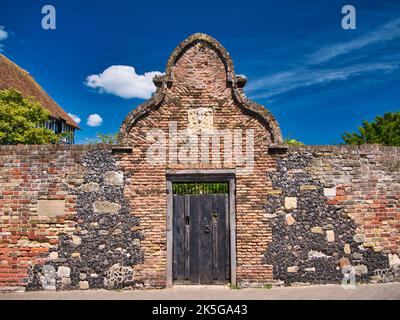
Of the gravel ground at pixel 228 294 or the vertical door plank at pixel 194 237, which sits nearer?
the gravel ground at pixel 228 294

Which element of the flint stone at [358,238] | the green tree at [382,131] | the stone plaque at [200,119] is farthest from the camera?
the green tree at [382,131]

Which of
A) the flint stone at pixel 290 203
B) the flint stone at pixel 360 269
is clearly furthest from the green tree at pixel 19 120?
the flint stone at pixel 360 269

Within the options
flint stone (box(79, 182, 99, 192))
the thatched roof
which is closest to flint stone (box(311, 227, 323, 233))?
flint stone (box(79, 182, 99, 192))

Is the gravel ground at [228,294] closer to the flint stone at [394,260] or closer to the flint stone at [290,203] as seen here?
the flint stone at [394,260]

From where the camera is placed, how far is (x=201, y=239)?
7609 millimetres

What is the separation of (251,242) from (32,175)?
499 centimetres

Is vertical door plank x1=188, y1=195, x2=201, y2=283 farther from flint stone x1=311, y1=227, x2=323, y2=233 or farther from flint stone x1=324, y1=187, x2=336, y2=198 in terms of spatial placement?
flint stone x1=324, y1=187, x2=336, y2=198

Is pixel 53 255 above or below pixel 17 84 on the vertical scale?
below

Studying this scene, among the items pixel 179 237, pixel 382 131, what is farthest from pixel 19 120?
pixel 382 131

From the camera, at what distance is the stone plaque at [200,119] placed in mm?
7727

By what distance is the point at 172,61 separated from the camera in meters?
7.83

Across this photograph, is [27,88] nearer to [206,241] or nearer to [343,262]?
[206,241]

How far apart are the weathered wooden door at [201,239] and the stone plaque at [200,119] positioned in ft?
4.94

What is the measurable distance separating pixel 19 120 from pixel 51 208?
37.4 ft
